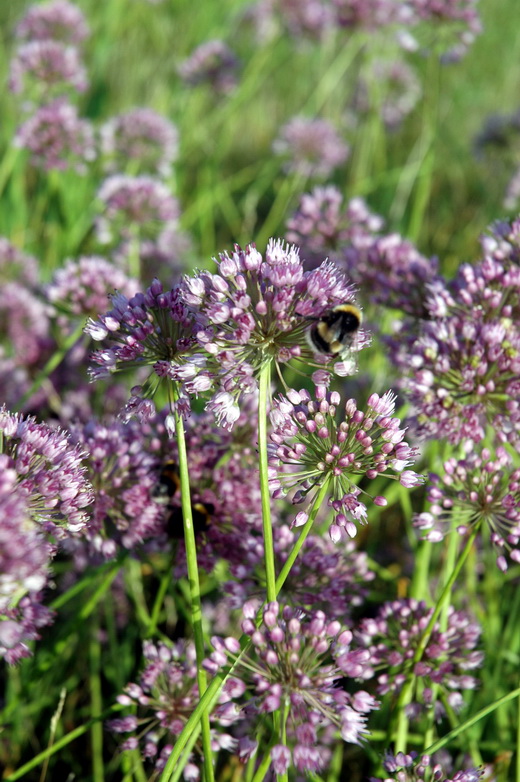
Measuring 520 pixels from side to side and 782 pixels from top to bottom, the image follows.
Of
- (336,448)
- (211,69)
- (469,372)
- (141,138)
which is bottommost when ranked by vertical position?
(336,448)

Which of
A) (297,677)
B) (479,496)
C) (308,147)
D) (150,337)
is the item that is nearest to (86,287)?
(150,337)

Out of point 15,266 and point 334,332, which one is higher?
point 15,266

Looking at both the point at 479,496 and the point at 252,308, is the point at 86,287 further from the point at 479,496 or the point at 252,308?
the point at 479,496

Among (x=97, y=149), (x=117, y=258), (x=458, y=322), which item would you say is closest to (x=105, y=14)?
(x=97, y=149)

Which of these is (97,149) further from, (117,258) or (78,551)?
(78,551)

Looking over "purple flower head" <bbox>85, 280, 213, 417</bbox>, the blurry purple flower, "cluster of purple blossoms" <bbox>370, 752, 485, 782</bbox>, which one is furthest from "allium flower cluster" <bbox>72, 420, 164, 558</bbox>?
the blurry purple flower

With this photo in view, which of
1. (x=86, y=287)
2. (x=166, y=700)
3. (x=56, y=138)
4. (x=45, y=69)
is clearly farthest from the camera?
(x=45, y=69)
